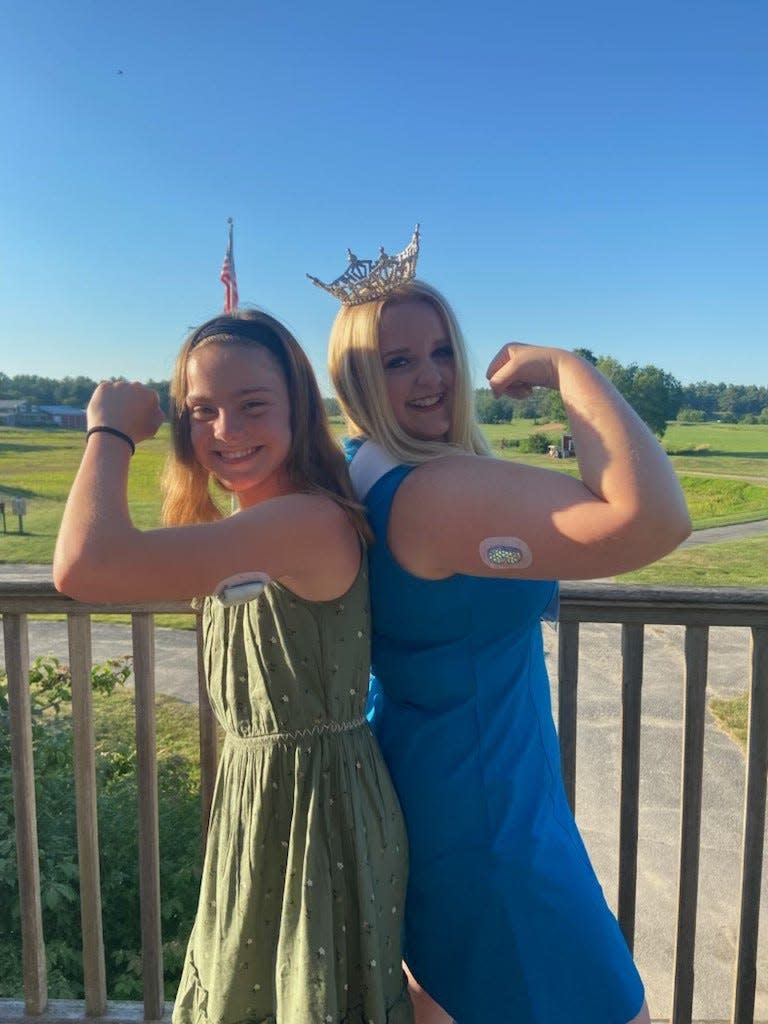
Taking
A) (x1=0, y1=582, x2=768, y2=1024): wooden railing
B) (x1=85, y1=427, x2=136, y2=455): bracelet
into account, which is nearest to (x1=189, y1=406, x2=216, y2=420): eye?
(x1=85, y1=427, x2=136, y2=455): bracelet

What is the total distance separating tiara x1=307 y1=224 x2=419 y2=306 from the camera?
1.17m

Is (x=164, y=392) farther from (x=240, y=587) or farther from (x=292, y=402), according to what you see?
(x=240, y=587)

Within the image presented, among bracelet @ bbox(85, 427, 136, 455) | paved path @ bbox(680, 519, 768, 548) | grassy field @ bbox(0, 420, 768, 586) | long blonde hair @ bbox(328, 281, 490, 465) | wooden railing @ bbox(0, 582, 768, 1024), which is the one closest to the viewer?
bracelet @ bbox(85, 427, 136, 455)

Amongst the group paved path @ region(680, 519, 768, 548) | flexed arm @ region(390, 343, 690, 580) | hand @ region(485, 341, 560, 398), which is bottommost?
paved path @ region(680, 519, 768, 548)

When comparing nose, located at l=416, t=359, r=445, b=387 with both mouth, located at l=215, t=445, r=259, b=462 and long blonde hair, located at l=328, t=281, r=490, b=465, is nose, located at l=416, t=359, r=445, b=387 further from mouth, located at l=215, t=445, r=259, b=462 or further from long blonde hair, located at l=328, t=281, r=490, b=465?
mouth, located at l=215, t=445, r=259, b=462

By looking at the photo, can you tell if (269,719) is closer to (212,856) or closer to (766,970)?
(212,856)

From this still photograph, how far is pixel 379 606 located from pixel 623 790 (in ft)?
3.15

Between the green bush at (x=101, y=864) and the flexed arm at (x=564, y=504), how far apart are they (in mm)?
1853

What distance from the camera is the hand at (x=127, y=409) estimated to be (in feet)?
3.19

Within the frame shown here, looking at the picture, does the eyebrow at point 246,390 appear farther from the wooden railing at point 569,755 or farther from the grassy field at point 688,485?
the grassy field at point 688,485

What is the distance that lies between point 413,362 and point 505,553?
37 cm

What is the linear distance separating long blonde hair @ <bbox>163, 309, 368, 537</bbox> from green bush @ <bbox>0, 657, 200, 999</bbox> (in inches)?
69.6

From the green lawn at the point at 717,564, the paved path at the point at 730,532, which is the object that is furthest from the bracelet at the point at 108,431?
the paved path at the point at 730,532

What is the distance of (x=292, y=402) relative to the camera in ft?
3.40
